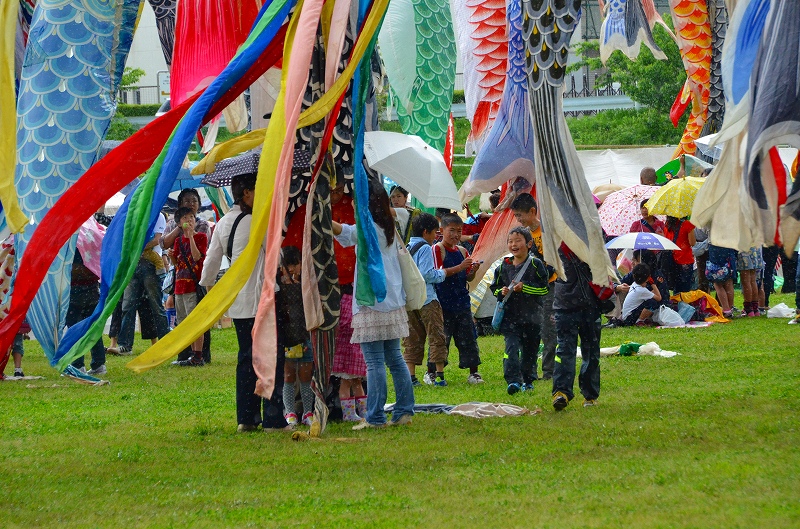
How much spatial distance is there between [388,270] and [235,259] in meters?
0.86

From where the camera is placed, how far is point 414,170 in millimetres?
6945

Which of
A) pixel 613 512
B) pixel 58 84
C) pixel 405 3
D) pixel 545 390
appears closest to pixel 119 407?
pixel 58 84

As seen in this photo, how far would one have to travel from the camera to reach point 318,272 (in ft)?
19.1

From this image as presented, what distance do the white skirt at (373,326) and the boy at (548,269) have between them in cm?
133

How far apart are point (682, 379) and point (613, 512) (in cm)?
379

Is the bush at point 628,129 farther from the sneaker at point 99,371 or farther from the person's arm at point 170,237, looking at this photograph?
the sneaker at point 99,371

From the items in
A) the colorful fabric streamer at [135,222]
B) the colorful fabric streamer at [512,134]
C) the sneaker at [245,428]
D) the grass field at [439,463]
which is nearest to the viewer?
the grass field at [439,463]

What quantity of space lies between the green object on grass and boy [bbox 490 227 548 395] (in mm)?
1885

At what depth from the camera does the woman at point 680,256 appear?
1165 cm

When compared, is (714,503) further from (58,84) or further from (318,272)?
(58,84)

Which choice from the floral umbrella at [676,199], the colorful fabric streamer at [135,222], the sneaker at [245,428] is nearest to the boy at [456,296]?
the sneaker at [245,428]

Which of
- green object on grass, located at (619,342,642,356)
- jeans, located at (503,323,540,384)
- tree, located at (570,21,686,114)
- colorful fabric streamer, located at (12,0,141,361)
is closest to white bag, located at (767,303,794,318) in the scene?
green object on grass, located at (619,342,642,356)

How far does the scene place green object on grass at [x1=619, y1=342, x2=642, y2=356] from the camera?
9.35 m

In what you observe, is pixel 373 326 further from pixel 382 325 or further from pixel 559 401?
pixel 559 401
